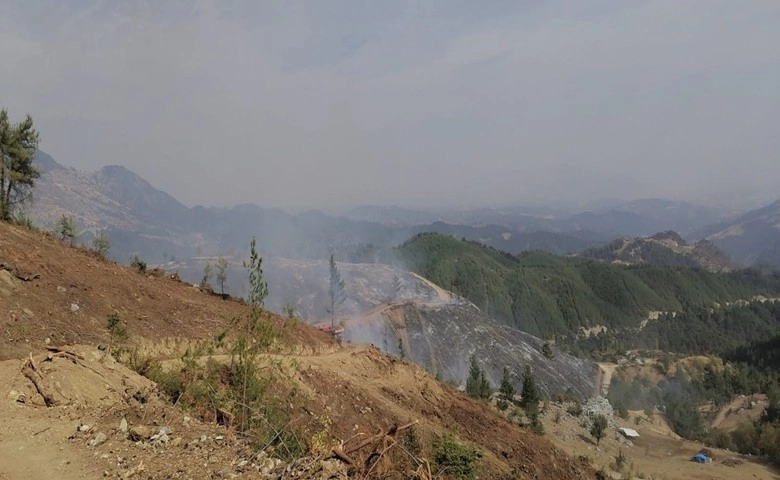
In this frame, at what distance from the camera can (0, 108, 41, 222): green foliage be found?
34.5 meters

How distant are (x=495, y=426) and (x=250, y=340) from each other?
19.9 m

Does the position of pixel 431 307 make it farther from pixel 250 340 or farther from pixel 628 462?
pixel 250 340

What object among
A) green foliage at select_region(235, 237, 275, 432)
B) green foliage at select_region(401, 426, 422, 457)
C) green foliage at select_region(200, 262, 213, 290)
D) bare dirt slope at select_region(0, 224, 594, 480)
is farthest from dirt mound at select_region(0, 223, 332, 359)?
green foliage at select_region(235, 237, 275, 432)

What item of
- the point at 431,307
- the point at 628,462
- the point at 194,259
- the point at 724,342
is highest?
the point at 194,259

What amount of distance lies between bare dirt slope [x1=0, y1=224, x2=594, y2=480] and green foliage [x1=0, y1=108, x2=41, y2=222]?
11.9 m

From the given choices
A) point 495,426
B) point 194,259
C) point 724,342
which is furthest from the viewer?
point 724,342

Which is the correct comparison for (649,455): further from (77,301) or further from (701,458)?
(77,301)

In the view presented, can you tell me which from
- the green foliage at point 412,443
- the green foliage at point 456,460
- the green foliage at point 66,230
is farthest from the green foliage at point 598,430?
the green foliage at point 66,230

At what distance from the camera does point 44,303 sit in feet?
63.6

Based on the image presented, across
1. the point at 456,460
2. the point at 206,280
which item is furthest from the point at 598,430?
the point at 206,280

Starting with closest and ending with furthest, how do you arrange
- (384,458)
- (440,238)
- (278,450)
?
(384,458) < (278,450) < (440,238)

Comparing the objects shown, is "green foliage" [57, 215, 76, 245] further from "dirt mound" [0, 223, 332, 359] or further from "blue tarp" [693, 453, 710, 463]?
"blue tarp" [693, 453, 710, 463]

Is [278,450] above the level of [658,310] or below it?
above

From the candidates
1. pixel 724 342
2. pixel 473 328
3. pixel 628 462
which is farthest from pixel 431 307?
pixel 724 342
